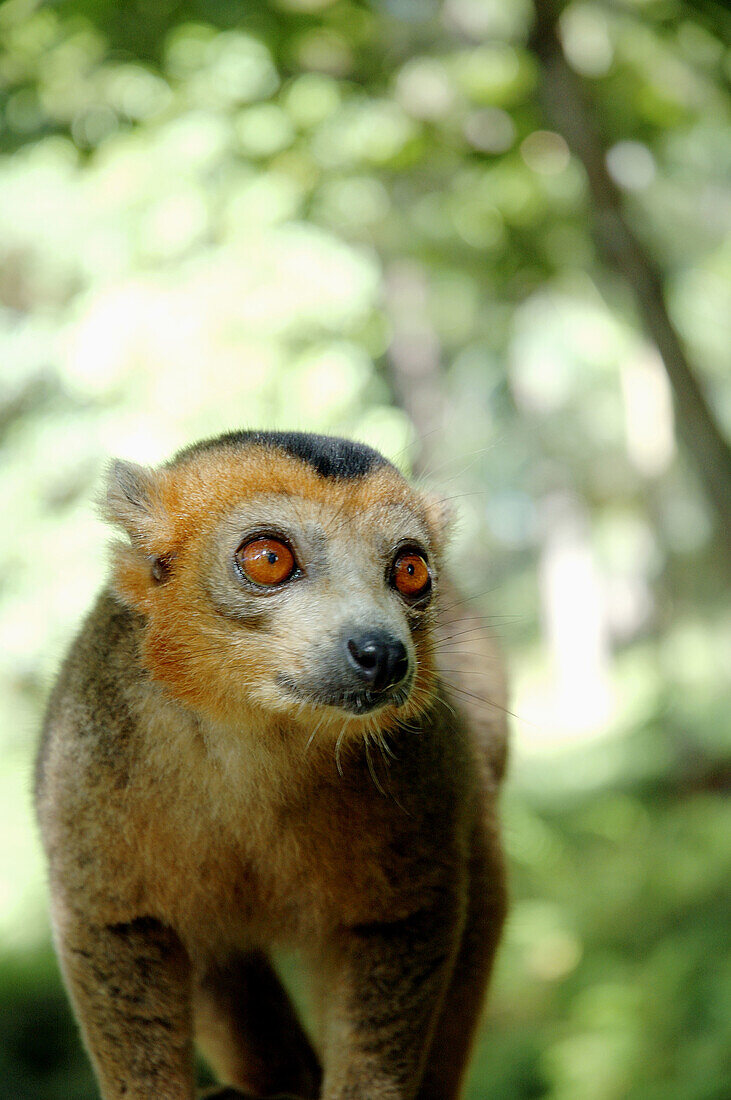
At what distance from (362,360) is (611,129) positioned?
3545 millimetres

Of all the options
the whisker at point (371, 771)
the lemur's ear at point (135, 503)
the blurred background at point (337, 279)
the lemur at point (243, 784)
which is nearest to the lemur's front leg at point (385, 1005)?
the lemur at point (243, 784)

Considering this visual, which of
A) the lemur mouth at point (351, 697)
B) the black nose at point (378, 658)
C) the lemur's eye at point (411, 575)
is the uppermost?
the lemur's eye at point (411, 575)

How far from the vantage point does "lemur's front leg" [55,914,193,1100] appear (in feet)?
10.4

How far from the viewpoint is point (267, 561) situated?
9.53 feet

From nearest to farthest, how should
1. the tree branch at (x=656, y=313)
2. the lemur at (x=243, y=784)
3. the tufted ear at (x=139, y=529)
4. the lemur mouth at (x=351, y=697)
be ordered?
1. the lemur mouth at (x=351, y=697)
2. the lemur at (x=243, y=784)
3. the tufted ear at (x=139, y=529)
4. the tree branch at (x=656, y=313)

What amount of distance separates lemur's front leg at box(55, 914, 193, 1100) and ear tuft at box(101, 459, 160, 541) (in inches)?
47.1

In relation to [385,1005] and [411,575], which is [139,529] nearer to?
[411,575]

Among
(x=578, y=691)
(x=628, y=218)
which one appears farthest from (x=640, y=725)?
(x=628, y=218)

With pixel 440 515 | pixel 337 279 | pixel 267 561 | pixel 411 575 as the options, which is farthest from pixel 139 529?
pixel 337 279

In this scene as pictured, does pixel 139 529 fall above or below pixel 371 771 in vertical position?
above

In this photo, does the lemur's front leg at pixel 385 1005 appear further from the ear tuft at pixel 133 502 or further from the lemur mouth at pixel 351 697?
the ear tuft at pixel 133 502

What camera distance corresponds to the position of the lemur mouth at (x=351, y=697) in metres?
2.76

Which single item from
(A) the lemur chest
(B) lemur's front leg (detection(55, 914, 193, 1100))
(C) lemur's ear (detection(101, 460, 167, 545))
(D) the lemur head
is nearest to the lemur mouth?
(D) the lemur head

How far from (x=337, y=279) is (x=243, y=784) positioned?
6.51m
